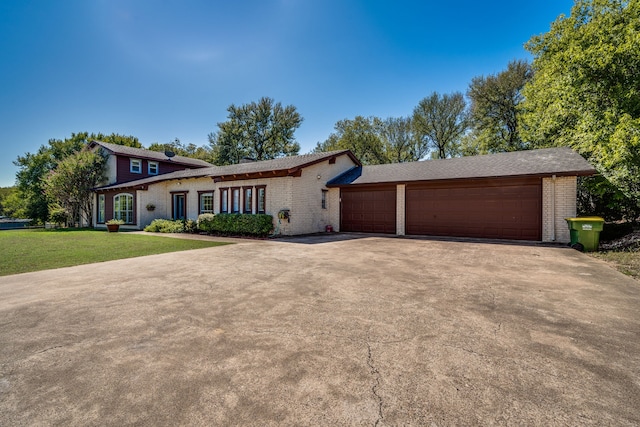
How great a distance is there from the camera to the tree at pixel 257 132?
3741 centimetres

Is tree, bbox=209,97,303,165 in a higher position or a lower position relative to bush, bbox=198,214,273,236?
higher

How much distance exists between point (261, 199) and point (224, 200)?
275 centimetres

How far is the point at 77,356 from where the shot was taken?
2580mm

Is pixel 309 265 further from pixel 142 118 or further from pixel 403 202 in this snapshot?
pixel 142 118

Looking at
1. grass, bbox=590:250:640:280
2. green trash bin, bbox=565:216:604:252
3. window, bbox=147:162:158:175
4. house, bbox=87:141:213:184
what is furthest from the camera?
window, bbox=147:162:158:175

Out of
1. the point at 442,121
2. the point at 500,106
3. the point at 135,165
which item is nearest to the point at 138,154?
the point at 135,165

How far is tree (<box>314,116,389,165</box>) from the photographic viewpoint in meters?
33.8

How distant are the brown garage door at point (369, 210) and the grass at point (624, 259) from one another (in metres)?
7.60

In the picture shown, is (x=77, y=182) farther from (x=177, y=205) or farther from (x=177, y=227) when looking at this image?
(x=177, y=227)

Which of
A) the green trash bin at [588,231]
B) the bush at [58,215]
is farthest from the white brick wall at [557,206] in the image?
the bush at [58,215]

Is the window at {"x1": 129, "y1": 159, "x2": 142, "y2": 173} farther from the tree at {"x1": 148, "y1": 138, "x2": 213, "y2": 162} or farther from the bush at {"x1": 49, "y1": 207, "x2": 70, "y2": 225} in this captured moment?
the tree at {"x1": 148, "y1": 138, "x2": 213, "y2": 162}

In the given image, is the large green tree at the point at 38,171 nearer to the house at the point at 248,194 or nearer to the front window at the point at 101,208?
the front window at the point at 101,208

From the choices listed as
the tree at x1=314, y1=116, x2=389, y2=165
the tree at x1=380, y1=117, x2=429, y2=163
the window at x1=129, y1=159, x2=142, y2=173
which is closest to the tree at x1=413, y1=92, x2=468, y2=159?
the tree at x1=380, y1=117, x2=429, y2=163

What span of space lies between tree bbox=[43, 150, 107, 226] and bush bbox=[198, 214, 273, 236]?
1316 cm
